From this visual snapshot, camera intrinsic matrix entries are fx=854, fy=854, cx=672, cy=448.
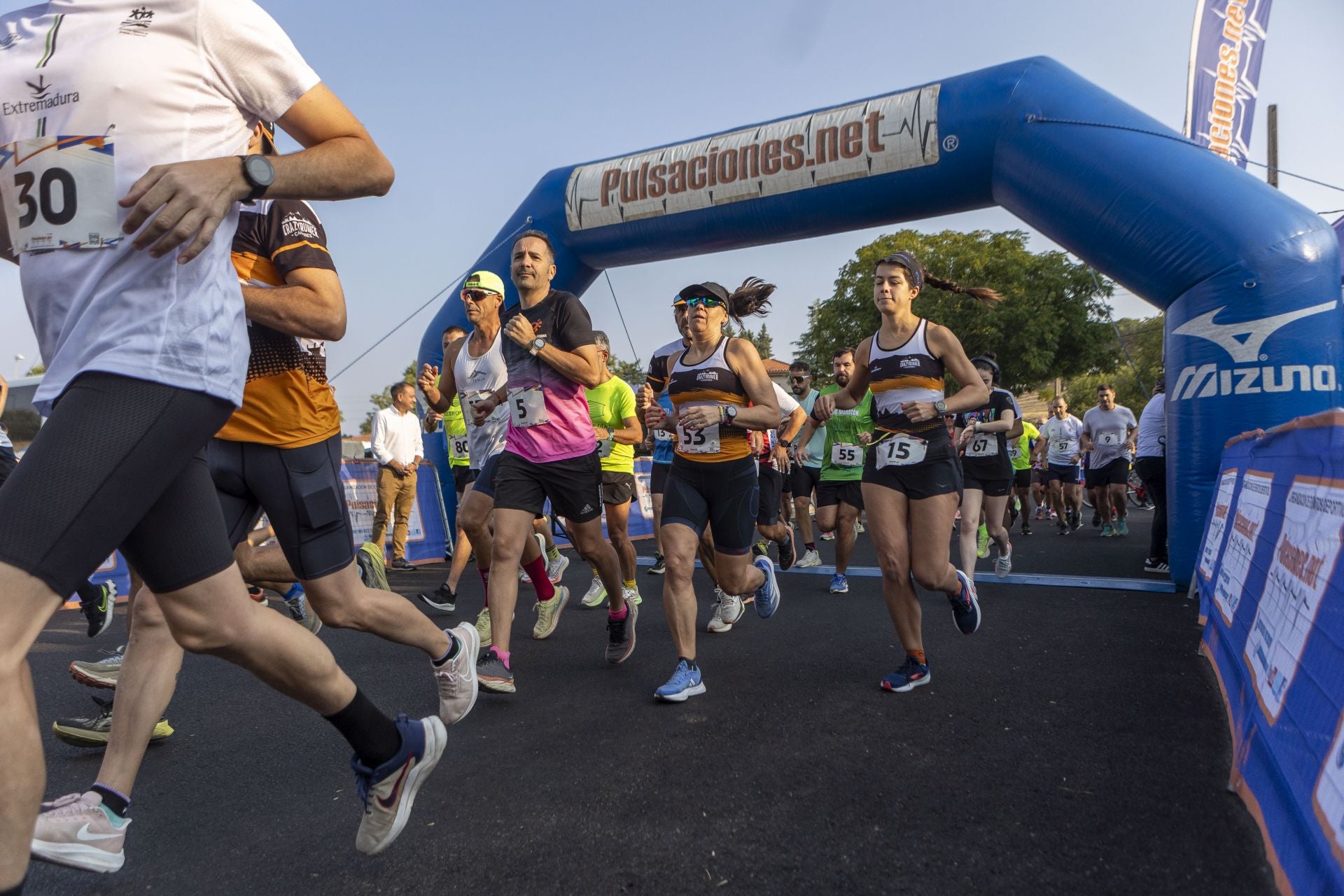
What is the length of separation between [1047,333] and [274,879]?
1167 inches

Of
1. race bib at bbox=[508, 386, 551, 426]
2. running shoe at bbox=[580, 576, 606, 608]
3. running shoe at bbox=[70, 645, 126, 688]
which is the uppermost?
race bib at bbox=[508, 386, 551, 426]

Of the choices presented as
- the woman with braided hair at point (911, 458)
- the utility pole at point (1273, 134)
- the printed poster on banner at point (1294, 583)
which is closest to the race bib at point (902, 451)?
the woman with braided hair at point (911, 458)

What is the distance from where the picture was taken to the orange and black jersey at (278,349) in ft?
8.41

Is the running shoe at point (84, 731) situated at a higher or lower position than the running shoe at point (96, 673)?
lower

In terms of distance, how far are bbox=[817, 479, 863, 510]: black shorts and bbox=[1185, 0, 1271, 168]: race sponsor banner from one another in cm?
558

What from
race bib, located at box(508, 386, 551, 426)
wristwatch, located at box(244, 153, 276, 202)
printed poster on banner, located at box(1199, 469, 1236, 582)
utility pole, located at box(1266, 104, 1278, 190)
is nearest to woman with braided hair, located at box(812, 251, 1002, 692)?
race bib, located at box(508, 386, 551, 426)

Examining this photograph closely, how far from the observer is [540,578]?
5203 millimetres

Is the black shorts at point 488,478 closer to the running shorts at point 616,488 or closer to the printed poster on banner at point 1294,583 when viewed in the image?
the running shorts at point 616,488

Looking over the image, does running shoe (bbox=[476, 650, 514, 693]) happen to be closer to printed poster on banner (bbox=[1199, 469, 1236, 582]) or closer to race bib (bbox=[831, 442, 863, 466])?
printed poster on banner (bbox=[1199, 469, 1236, 582])

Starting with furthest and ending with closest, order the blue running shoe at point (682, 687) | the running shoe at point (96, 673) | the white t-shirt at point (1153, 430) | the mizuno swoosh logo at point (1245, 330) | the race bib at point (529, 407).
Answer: the white t-shirt at point (1153, 430), the mizuno swoosh logo at point (1245, 330), the race bib at point (529, 407), the blue running shoe at point (682, 687), the running shoe at point (96, 673)

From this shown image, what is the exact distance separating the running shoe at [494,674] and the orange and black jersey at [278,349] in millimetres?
1505

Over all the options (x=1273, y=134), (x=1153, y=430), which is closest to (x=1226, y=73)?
(x=1153, y=430)

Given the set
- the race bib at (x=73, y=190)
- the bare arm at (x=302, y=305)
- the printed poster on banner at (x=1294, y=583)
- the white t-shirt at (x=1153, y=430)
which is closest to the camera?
the race bib at (x=73, y=190)

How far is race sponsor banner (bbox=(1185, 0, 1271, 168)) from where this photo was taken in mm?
9383
